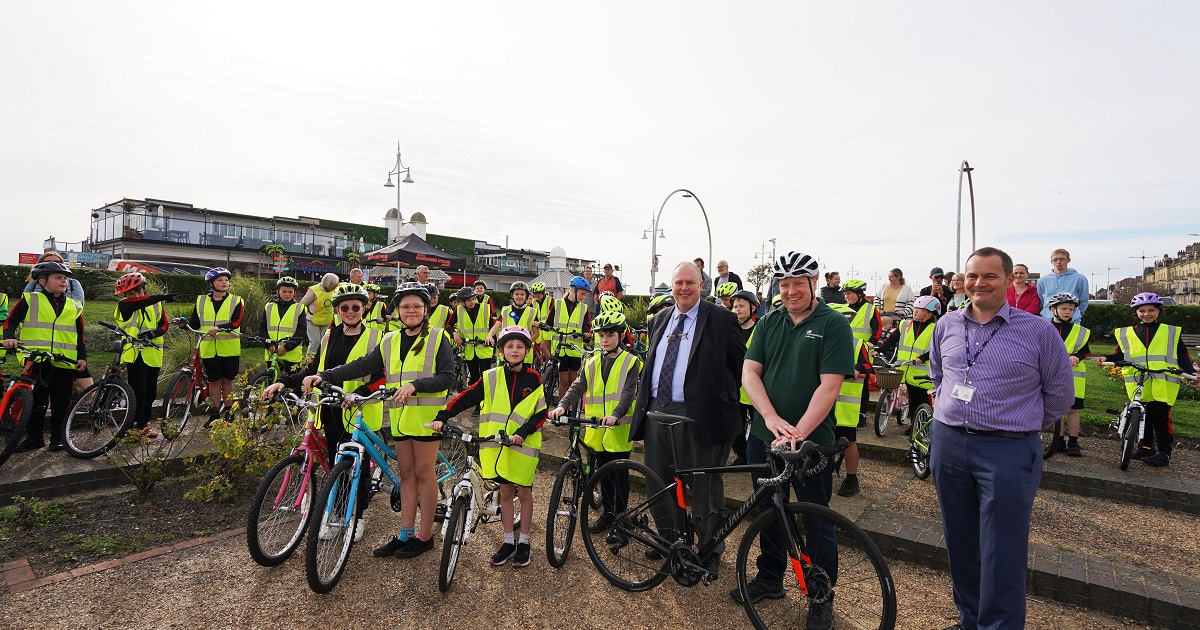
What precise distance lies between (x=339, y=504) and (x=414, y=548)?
2.40 ft

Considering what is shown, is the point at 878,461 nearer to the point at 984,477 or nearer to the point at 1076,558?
the point at 1076,558

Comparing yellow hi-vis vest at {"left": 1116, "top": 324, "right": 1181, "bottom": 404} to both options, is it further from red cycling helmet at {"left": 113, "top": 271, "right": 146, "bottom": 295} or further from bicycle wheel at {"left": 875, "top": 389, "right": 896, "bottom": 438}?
red cycling helmet at {"left": 113, "top": 271, "right": 146, "bottom": 295}

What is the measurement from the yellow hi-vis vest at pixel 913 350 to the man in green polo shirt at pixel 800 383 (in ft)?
12.7

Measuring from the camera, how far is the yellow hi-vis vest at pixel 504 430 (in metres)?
4.05

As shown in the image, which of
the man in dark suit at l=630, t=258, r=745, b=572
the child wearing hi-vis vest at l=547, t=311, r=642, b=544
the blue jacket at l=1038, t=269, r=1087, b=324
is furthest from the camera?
the blue jacket at l=1038, t=269, r=1087, b=324

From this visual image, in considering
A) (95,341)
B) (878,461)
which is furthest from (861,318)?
(95,341)

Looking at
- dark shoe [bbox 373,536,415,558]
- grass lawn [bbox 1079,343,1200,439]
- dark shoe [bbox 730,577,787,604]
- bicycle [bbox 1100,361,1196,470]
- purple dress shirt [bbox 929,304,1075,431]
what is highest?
purple dress shirt [bbox 929,304,1075,431]

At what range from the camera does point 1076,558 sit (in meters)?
3.97

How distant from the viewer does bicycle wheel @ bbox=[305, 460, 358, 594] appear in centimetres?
354

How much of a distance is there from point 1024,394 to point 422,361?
3633mm

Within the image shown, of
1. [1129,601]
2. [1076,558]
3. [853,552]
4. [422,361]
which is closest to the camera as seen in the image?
[853,552]

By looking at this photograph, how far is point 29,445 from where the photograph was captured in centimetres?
591

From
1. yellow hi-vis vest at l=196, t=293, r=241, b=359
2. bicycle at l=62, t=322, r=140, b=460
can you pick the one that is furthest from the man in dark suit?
yellow hi-vis vest at l=196, t=293, r=241, b=359

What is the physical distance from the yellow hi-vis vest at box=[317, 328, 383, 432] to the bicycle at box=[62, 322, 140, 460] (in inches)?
119
